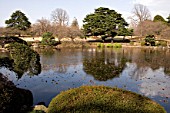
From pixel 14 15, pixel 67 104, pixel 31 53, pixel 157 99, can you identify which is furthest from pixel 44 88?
pixel 14 15

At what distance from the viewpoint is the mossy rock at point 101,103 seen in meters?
3.97

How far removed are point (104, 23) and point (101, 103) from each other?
1649 inches

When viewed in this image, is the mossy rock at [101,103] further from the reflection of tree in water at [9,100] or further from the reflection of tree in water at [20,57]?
the reflection of tree in water at [20,57]

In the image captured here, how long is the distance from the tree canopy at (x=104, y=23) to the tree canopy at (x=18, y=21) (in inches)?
644

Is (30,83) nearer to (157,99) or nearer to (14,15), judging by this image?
(157,99)

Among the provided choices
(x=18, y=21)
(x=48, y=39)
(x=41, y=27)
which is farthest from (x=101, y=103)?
(x=41, y=27)

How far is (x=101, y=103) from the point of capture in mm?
4098

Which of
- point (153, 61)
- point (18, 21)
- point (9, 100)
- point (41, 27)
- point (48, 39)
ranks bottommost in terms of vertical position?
point (153, 61)

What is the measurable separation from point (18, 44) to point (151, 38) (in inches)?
1424

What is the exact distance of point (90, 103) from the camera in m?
4.12

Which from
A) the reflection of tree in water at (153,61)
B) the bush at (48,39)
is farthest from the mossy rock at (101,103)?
the bush at (48,39)

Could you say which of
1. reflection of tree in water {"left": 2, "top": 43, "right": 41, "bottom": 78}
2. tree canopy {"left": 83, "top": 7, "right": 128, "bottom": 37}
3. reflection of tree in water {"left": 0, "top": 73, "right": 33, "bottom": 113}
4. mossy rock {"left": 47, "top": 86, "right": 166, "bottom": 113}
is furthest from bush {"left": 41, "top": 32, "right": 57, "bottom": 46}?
mossy rock {"left": 47, "top": 86, "right": 166, "bottom": 113}

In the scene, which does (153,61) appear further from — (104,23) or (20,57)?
(104,23)

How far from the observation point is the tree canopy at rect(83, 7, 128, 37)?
44.2m
